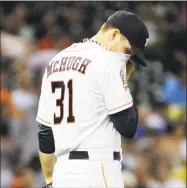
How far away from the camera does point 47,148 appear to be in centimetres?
446

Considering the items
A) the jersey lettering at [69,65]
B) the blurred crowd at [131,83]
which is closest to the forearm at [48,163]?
the jersey lettering at [69,65]

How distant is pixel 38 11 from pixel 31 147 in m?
2.67

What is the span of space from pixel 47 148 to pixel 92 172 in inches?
16.6

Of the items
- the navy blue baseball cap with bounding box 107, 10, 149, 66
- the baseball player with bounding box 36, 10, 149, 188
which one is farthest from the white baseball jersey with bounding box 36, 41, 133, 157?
the navy blue baseball cap with bounding box 107, 10, 149, 66

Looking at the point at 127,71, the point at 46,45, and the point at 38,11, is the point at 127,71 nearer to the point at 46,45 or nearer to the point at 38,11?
the point at 46,45

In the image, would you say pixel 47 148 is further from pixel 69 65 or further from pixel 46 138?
pixel 69 65

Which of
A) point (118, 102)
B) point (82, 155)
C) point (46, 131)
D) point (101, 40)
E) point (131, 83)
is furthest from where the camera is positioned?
point (131, 83)

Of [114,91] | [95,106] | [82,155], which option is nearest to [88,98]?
[95,106]

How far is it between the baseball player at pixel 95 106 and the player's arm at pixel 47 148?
0.13 metres

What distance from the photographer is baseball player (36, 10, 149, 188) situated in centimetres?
411

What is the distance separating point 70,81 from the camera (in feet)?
13.8

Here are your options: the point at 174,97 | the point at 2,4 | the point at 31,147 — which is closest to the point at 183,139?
the point at 174,97

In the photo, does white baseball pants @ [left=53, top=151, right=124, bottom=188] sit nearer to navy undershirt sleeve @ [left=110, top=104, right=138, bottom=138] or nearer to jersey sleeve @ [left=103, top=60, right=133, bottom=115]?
navy undershirt sleeve @ [left=110, top=104, right=138, bottom=138]

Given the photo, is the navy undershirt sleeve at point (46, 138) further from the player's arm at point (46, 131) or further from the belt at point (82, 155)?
the belt at point (82, 155)
